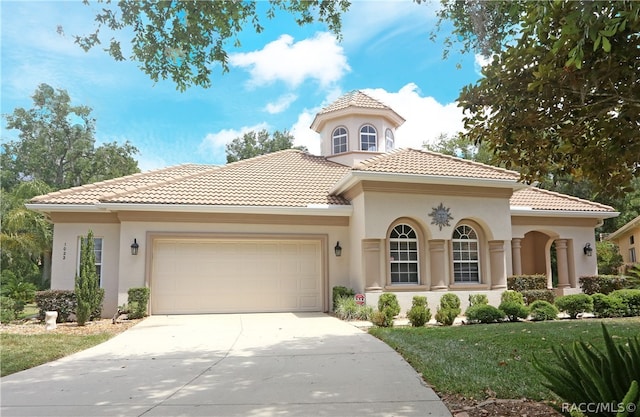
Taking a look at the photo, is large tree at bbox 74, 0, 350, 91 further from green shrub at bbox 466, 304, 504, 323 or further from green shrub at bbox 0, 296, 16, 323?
green shrub at bbox 0, 296, 16, 323

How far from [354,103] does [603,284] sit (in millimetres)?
11705

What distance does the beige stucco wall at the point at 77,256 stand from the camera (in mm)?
13930

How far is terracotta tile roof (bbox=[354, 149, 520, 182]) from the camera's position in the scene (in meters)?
13.5

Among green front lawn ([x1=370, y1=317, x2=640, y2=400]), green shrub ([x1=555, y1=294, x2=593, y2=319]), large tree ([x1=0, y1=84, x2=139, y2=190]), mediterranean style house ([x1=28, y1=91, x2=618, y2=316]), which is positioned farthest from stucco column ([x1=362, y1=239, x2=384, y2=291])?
large tree ([x1=0, y1=84, x2=139, y2=190])

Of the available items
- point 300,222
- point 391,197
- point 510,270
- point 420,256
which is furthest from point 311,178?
point 510,270

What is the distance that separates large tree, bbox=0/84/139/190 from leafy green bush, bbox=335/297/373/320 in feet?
89.9

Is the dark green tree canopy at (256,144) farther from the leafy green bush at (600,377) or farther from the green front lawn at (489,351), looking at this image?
the leafy green bush at (600,377)

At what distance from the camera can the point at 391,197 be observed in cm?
1359

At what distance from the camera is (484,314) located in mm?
11547

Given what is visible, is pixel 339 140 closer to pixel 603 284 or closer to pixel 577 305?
pixel 577 305

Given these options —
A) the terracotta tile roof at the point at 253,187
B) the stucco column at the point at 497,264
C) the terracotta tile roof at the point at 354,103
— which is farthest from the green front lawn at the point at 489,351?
the terracotta tile roof at the point at 354,103

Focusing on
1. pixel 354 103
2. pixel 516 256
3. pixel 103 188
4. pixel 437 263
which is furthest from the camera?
pixel 354 103

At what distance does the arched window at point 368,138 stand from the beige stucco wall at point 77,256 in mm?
10262

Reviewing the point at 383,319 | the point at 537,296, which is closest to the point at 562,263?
the point at 537,296
